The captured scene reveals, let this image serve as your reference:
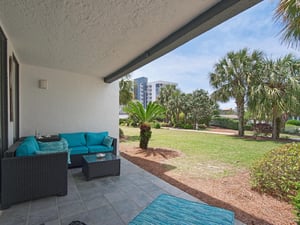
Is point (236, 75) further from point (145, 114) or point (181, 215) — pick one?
point (181, 215)

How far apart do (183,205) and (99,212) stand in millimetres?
1383

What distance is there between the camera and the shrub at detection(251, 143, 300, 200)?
129 inches

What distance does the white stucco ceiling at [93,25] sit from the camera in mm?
2279

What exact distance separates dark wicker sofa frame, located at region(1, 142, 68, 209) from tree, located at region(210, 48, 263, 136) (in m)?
11.9

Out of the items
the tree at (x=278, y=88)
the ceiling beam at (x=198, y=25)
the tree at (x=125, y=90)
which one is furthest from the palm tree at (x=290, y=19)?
the tree at (x=125, y=90)

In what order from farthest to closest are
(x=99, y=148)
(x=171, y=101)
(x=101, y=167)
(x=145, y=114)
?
(x=171, y=101), (x=145, y=114), (x=99, y=148), (x=101, y=167)

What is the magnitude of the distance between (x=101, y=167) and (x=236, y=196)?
9.97 ft

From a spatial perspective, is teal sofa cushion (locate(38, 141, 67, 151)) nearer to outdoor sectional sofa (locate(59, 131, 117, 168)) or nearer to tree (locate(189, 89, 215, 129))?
outdoor sectional sofa (locate(59, 131, 117, 168))

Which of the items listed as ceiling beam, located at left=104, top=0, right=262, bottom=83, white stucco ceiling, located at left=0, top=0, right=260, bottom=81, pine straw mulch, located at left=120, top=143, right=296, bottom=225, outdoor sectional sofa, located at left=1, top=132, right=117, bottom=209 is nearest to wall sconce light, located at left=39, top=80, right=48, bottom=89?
white stucco ceiling, located at left=0, top=0, right=260, bottom=81

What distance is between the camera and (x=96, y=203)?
3.09m

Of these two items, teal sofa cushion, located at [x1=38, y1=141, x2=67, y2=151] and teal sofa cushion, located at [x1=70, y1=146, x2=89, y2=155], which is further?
teal sofa cushion, located at [x1=70, y1=146, x2=89, y2=155]

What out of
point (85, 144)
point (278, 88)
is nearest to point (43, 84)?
point (85, 144)

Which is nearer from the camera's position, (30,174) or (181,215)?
(181,215)

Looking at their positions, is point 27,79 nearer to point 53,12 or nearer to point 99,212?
point 53,12
